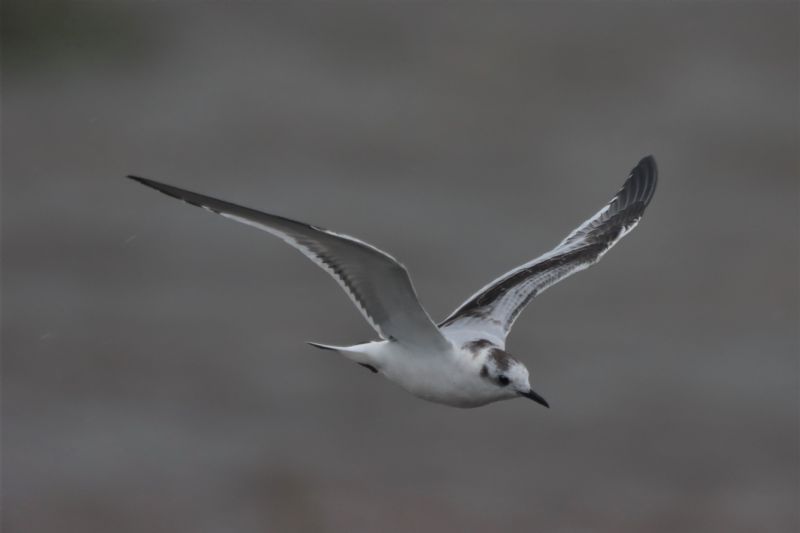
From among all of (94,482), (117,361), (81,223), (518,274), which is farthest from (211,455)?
(518,274)

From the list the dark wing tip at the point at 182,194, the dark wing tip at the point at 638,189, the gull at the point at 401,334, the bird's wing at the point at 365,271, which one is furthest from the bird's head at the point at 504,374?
the dark wing tip at the point at 638,189

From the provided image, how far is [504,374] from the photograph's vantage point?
7.50m

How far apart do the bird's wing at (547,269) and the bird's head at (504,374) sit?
1.62 ft

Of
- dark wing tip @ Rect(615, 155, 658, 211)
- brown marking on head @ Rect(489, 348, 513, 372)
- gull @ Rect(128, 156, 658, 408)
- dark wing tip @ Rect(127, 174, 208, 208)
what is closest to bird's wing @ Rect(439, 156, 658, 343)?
dark wing tip @ Rect(615, 155, 658, 211)

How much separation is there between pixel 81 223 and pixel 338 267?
15.1m

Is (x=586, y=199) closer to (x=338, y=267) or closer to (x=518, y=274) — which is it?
(x=518, y=274)

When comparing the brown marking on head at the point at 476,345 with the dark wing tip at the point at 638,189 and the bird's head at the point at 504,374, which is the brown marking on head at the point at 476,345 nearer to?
the bird's head at the point at 504,374

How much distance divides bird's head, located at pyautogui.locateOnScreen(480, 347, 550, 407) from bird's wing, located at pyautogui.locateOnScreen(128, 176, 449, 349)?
22 cm

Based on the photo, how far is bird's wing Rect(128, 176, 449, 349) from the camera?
7043 mm

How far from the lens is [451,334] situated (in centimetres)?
811

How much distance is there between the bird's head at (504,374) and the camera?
7.49 meters

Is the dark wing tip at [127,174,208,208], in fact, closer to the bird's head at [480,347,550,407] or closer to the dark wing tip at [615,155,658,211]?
the bird's head at [480,347,550,407]

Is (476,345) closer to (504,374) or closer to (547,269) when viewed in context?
(504,374)

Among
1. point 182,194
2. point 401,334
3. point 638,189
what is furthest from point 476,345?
point 638,189
